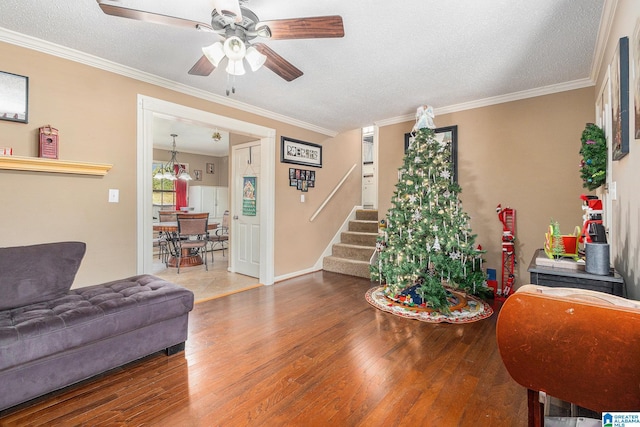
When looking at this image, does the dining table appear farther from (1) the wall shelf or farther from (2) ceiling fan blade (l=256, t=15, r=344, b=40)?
(2) ceiling fan blade (l=256, t=15, r=344, b=40)

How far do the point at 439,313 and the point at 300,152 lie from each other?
2981 millimetres

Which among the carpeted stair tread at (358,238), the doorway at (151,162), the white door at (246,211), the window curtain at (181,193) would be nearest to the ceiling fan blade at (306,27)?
the doorway at (151,162)

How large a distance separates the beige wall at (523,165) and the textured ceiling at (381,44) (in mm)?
308

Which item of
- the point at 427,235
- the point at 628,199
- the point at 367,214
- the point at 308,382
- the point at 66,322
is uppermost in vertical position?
the point at 628,199

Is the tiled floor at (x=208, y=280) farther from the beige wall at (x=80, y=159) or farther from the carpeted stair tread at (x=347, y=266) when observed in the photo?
the carpeted stair tread at (x=347, y=266)

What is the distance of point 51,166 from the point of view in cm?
239

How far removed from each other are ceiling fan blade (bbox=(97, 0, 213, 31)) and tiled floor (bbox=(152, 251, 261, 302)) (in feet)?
9.12

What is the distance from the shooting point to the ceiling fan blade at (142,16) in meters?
1.58

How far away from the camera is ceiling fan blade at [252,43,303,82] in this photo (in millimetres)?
2001

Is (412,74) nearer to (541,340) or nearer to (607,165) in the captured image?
(607,165)

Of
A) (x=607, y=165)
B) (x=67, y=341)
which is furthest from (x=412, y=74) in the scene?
(x=67, y=341)

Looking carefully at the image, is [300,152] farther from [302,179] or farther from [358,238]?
[358,238]

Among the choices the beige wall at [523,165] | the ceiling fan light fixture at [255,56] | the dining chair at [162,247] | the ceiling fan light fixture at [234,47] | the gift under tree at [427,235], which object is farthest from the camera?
the dining chair at [162,247]

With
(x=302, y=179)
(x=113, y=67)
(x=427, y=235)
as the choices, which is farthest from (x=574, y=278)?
(x=113, y=67)
